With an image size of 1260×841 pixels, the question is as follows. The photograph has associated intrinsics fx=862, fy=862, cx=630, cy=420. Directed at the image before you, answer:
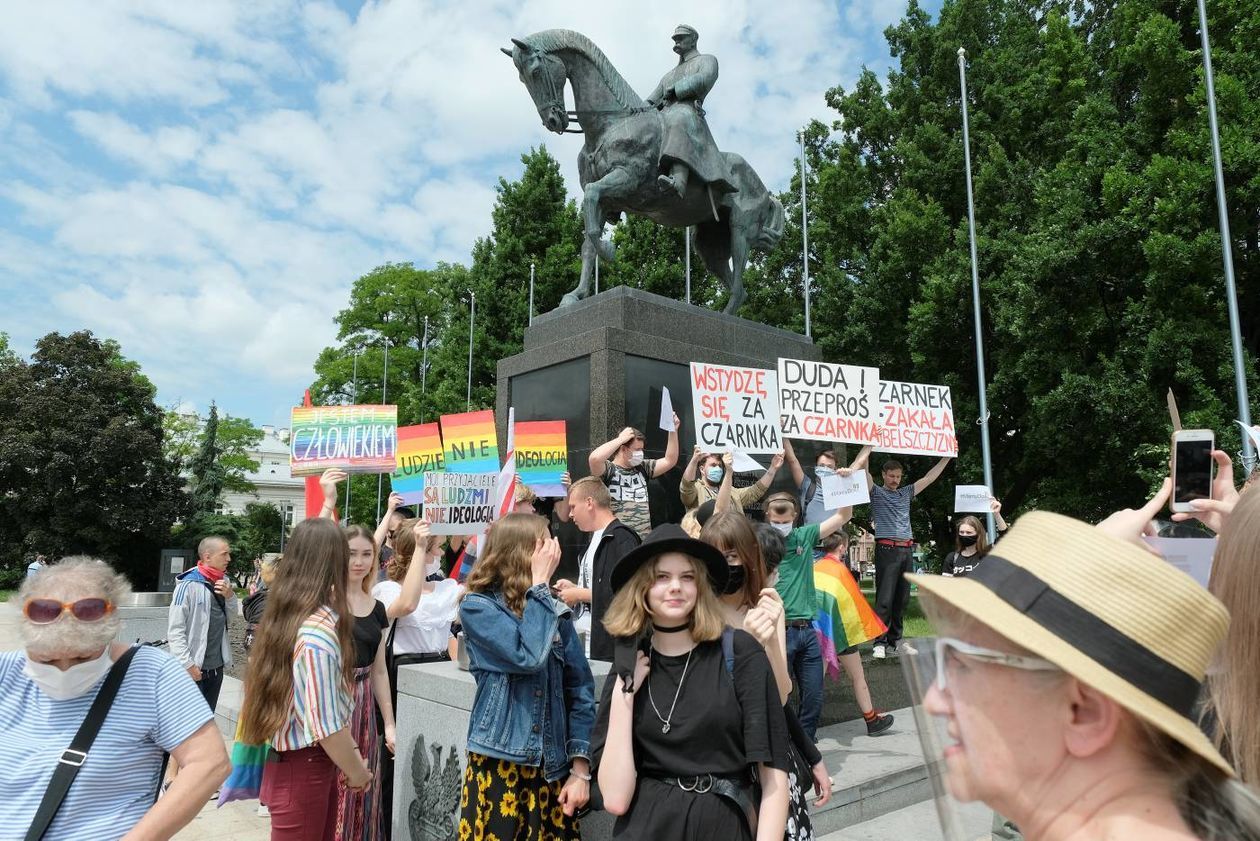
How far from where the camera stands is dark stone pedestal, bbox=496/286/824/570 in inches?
335

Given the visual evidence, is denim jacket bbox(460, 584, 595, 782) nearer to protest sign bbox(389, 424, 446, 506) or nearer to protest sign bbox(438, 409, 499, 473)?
protest sign bbox(438, 409, 499, 473)

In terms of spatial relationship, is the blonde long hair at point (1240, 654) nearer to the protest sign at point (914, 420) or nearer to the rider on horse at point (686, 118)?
the protest sign at point (914, 420)

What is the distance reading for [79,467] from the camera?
37.5 meters

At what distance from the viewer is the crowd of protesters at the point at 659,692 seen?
46.8 inches

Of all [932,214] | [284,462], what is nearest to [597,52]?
[932,214]

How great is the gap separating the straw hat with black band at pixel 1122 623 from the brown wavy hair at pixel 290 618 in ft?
10.1

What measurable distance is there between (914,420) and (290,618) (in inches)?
266

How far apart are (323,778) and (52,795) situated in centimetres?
124

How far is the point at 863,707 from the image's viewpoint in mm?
6492

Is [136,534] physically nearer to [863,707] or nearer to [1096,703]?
[863,707]

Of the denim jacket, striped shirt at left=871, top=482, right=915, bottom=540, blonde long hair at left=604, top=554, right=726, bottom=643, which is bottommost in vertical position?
the denim jacket

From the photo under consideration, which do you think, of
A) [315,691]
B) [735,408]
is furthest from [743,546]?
[735,408]

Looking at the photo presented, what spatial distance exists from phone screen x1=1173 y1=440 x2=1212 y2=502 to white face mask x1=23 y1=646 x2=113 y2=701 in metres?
4.04

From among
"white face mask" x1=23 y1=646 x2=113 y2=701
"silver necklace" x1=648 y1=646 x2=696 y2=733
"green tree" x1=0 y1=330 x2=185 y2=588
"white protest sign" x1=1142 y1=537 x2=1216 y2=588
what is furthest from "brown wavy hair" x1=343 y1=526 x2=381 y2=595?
"green tree" x1=0 y1=330 x2=185 y2=588
